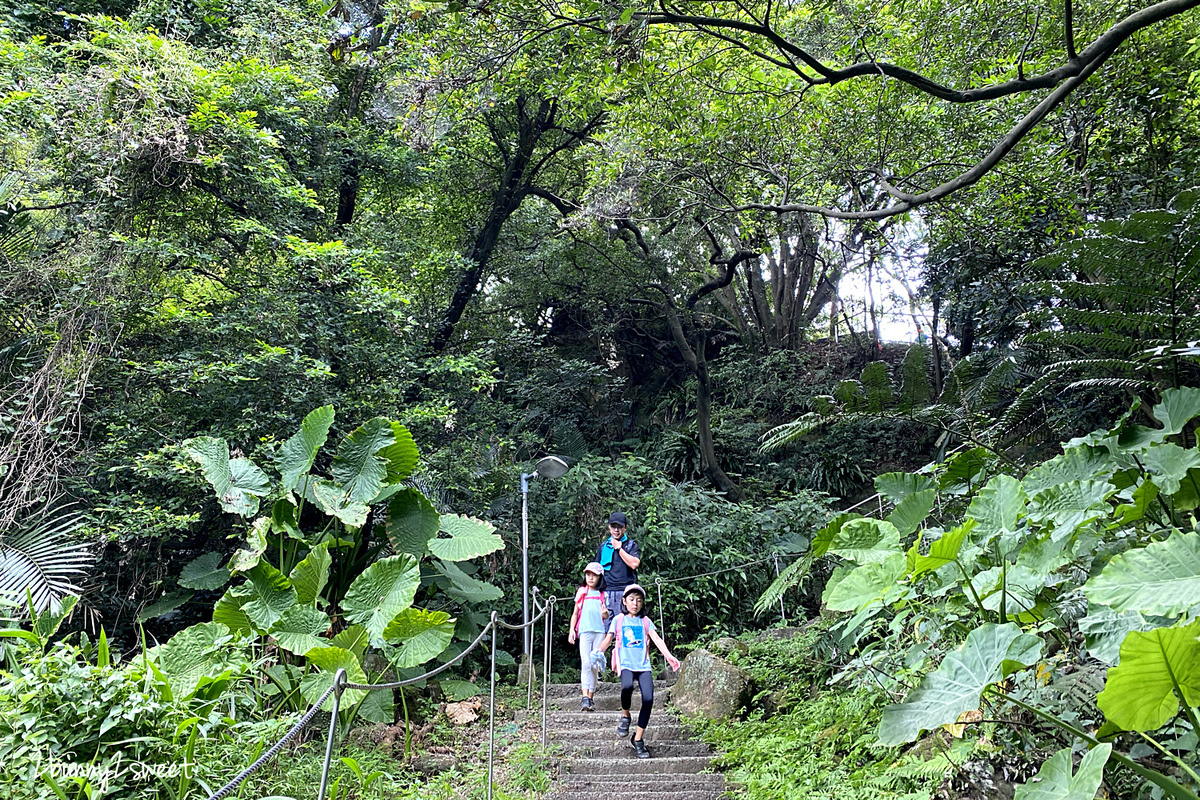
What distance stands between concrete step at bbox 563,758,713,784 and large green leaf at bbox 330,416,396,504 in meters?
2.60

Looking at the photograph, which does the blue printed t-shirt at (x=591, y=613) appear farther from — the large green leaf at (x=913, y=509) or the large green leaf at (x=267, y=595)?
the large green leaf at (x=913, y=509)

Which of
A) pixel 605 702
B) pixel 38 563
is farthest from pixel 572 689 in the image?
pixel 38 563

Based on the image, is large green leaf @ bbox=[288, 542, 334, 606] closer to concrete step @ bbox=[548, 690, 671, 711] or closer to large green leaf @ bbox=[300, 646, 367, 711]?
large green leaf @ bbox=[300, 646, 367, 711]

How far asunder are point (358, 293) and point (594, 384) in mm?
6384

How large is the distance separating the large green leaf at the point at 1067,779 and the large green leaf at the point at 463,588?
5.55m

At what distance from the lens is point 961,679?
7.36 feet

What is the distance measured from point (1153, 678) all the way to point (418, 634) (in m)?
4.18

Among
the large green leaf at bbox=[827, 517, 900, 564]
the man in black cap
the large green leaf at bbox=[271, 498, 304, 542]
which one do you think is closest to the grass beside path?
the large green leaf at bbox=[827, 517, 900, 564]

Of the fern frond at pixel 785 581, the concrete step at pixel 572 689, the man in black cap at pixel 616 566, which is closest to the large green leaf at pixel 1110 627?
the fern frond at pixel 785 581

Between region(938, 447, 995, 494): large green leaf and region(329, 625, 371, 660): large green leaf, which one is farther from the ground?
region(938, 447, 995, 494): large green leaf

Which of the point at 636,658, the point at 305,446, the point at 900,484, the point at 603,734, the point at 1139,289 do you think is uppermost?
the point at 1139,289

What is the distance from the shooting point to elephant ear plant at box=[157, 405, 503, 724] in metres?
4.89

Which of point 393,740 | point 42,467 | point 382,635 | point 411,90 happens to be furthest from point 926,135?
point 42,467

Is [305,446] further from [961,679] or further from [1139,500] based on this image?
[1139,500]
